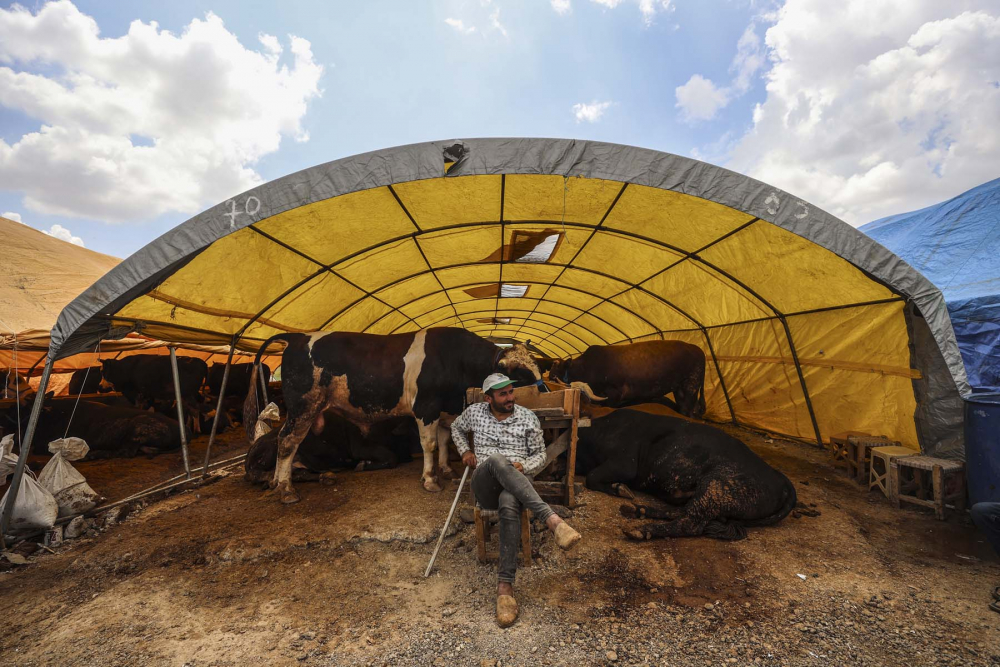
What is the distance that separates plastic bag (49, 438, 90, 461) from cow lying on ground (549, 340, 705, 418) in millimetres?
8276

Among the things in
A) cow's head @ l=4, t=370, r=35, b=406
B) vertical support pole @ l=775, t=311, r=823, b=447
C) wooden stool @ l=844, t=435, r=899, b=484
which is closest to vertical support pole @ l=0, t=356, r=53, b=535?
cow's head @ l=4, t=370, r=35, b=406

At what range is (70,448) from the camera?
4684 millimetres

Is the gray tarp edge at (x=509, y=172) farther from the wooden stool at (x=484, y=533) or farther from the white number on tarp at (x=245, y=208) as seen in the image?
the wooden stool at (x=484, y=533)

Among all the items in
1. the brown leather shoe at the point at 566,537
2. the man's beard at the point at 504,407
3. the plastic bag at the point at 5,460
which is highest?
the man's beard at the point at 504,407

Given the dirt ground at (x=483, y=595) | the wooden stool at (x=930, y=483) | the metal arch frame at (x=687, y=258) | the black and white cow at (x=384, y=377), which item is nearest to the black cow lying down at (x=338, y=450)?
the black and white cow at (x=384, y=377)

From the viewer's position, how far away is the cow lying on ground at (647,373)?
9914mm

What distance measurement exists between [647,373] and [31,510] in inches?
390

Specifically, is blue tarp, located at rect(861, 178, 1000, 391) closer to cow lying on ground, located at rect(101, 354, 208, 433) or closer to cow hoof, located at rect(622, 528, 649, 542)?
cow hoof, located at rect(622, 528, 649, 542)

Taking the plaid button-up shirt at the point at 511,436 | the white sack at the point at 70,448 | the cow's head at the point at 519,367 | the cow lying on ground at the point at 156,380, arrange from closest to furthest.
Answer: the plaid button-up shirt at the point at 511,436, the white sack at the point at 70,448, the cow's head at the point at 519,367, the cow lying on ground at the point at 156,380

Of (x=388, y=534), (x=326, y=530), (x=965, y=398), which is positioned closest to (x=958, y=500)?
(x=965, y=398)

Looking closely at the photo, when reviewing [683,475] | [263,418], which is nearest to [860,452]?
[683,475]

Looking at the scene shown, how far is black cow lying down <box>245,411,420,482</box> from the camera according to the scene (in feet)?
19.5

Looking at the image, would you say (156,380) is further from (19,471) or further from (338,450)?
(19,471)

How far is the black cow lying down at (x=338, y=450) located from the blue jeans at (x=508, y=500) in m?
3.67
